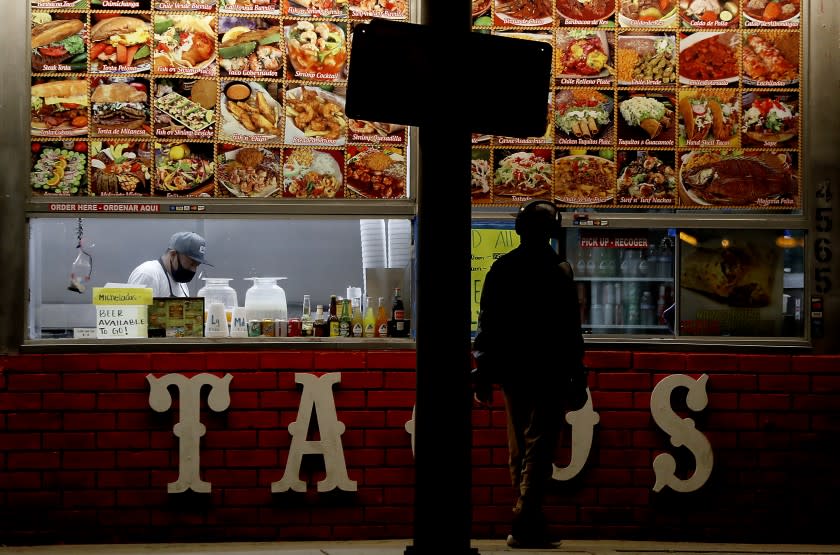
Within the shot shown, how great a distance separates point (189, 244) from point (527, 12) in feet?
10.4

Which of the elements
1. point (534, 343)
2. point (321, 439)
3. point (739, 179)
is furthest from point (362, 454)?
point (739, 179)

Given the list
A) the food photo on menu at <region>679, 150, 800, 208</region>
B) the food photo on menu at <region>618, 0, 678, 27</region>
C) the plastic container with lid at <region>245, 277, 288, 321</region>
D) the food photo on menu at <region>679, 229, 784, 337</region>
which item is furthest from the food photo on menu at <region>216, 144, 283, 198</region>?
the food photo on menu at <region>679, 229, 784, 337</region>

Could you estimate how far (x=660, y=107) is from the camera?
23.9ft

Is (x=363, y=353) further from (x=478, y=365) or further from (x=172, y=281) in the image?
(x=172, y=281)

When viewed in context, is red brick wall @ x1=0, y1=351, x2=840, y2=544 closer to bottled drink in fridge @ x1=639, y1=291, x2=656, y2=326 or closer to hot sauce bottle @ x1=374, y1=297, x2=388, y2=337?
hot sauce bottle @ x1=374, y1=297, x2=388, y2=337

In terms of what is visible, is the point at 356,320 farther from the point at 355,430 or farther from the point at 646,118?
the point at 646,118

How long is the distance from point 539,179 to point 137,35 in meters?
3.17

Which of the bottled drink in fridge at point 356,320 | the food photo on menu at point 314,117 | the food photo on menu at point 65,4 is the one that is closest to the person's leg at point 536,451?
the bottled drink in fridge at point 356,320

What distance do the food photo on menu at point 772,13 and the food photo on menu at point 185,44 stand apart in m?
4.07

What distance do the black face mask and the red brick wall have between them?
2.71ft

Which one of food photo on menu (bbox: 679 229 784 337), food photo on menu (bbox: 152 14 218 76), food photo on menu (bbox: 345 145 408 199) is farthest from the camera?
food photo on menu (bbox: 679 229 784 337)

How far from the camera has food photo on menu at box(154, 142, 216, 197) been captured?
23.0 ft

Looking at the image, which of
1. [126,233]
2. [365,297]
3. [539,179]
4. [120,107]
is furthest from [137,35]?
[539,179]

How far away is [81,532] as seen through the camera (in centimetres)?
682
